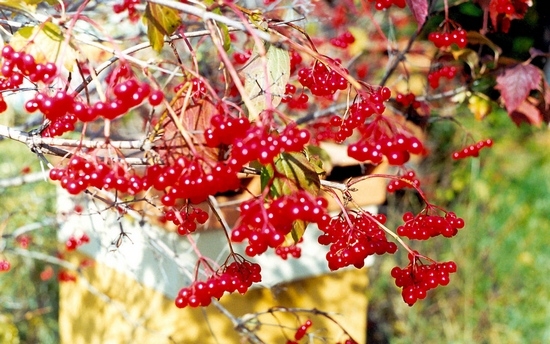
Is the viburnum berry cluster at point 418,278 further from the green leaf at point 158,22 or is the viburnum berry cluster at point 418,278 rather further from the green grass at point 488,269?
the green grass at point 488,269

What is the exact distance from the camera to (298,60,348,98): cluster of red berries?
4.27 feet

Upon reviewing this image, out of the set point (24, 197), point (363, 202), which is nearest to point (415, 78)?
point (363, 202)

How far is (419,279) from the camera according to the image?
129 cm

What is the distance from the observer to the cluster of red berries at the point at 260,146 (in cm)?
84

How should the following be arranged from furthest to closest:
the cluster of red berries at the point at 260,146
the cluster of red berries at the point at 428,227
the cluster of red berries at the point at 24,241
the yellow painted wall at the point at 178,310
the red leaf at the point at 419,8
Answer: the cluster of red berries at the point at 24,241 < the yellow painted wall at the point at 178,310 < the red leaf at the point at 419,8 < the cluster of red berries at the point at 428,227 < the cluster of red berries at the point at 260,146

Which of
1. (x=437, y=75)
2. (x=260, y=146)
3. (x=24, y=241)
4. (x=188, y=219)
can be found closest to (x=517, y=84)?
(x=437, y=75)

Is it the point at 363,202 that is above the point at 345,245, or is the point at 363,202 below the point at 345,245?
below

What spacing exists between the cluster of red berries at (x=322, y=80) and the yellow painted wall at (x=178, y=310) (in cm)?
98

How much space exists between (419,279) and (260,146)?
0.60 meters

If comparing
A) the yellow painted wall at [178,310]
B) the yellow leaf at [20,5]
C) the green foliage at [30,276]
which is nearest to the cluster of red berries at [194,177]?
the yellow leaf at [20,5]

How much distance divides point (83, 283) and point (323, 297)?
1097 millimetres

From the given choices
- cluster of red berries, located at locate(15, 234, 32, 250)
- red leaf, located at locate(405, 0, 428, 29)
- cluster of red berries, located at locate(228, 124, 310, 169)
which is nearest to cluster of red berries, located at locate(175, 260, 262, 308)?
cluster of red berries, located at locate(228, 124, 310, 169)

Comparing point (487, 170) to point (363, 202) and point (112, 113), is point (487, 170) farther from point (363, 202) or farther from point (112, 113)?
point (112, 113)

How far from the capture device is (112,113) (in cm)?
89
